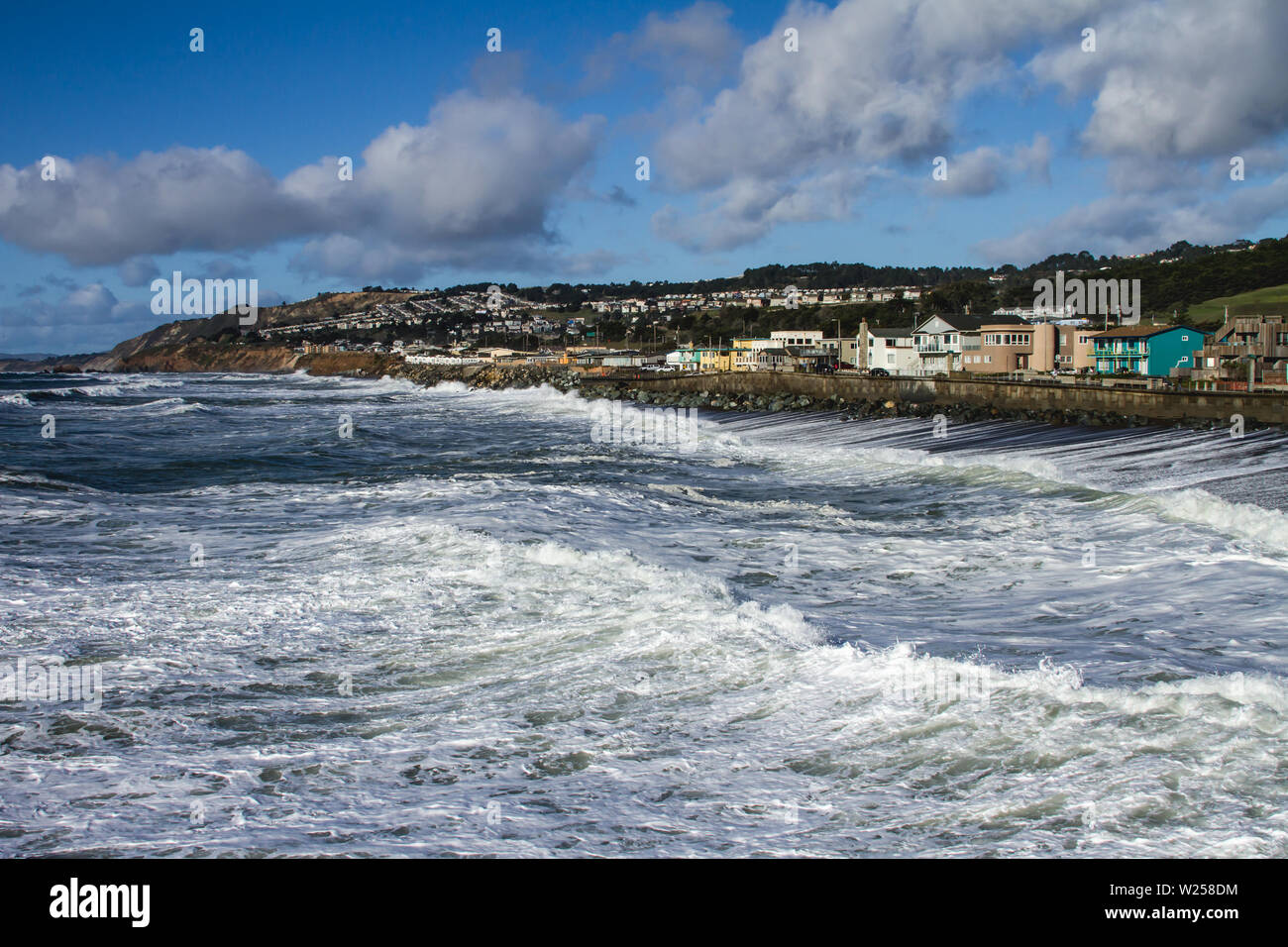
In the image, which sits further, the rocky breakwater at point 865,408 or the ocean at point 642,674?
the rocky breakwater at point 865,408

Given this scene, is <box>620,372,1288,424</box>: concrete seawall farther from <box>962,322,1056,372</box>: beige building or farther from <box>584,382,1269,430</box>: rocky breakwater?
<box>962,322,1056,372</box>: beige building

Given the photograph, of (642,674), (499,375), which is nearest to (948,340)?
(499,375)

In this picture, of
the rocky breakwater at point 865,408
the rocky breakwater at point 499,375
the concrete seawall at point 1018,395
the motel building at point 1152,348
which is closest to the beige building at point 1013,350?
the motel building at point 1152,348

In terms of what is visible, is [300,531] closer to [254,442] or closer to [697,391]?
[254,442]

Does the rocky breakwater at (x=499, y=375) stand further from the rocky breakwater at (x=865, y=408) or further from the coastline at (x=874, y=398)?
the rocky breakwater at (x=865, y=408)

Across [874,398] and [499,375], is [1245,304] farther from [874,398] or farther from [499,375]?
[499,375]

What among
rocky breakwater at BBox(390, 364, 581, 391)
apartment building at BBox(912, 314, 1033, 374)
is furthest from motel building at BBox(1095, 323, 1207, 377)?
rocky breakwater at BBox(390, 364, 581, 391)
